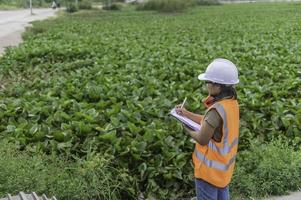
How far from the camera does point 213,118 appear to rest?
365 centimetres

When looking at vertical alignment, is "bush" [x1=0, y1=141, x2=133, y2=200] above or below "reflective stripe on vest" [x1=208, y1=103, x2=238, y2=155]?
below

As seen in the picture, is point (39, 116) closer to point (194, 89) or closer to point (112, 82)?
point (112, 82)

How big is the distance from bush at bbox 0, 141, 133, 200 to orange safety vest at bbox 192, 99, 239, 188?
3.96 ft

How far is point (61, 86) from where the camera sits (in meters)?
7.86

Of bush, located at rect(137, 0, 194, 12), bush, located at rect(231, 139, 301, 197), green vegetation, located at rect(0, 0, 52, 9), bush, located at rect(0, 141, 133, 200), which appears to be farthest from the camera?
green vegetation, located at rect(0, 0, 52, 9)

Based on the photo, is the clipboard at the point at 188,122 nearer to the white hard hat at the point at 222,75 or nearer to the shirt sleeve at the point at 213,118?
the shirt sleeve at the point at 213,118

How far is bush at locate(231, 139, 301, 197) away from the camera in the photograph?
499cm

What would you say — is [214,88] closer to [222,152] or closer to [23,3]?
[222,152]

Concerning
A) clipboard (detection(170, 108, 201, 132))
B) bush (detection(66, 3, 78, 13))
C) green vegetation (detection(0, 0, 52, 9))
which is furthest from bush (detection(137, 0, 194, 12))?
clipboard (detection(170, 108, 201, 132))

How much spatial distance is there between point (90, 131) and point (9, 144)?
2.83ft

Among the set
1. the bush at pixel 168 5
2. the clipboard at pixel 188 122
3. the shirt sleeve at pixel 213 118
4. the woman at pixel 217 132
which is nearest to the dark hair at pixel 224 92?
the woman at pixel 217 132

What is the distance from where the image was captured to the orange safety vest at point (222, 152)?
144 inches

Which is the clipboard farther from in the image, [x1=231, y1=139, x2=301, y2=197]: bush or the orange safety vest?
[x1=231, y1=139, x2=301, y2=197]: bush

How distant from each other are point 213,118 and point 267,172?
5.62ft
